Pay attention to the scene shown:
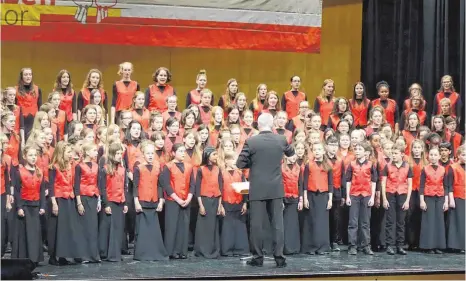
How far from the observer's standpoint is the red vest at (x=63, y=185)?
24.2 feet

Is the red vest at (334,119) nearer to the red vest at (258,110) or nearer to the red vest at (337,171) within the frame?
the red vest at (258,110)

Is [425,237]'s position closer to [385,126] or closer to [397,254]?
[397,254]

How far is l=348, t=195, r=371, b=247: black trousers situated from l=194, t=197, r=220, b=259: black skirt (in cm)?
120

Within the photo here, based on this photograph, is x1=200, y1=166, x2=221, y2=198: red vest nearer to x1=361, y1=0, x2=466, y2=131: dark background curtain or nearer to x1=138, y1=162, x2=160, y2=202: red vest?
x1=138, y1=162, x2=160, y2=202: red vest

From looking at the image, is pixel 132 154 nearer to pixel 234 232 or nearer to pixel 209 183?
pixel 209 183

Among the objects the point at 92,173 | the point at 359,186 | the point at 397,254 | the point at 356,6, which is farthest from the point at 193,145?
the point at 356,6

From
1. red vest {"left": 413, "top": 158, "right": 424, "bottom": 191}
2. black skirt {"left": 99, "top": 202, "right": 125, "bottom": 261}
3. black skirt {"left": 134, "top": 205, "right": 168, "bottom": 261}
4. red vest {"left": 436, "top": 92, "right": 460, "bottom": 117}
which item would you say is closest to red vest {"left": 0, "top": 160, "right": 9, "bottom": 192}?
black skirt {"left": 99, "top": 202, "right": 125, "bottom": 261}

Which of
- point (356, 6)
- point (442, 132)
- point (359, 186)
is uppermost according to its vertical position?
point (356, 6)

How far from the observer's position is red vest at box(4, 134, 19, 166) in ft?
25.3

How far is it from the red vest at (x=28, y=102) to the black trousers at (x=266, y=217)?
2623 mm

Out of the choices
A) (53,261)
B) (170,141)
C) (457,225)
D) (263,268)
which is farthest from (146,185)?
(457,225)

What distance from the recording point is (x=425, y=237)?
8.41 metres

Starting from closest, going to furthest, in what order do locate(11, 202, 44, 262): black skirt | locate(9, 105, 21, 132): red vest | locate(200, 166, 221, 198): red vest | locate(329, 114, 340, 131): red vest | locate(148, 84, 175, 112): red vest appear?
locate(11, 202, 44, 262): black skirt
locate(200, 166, 221, 198): red vest
locate(9, 105, 21, 132): red vest
locate(148, 84, 175, 112): red vest
locate(329, 114, 340, 131): red vest

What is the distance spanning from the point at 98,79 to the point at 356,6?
3.83 m
